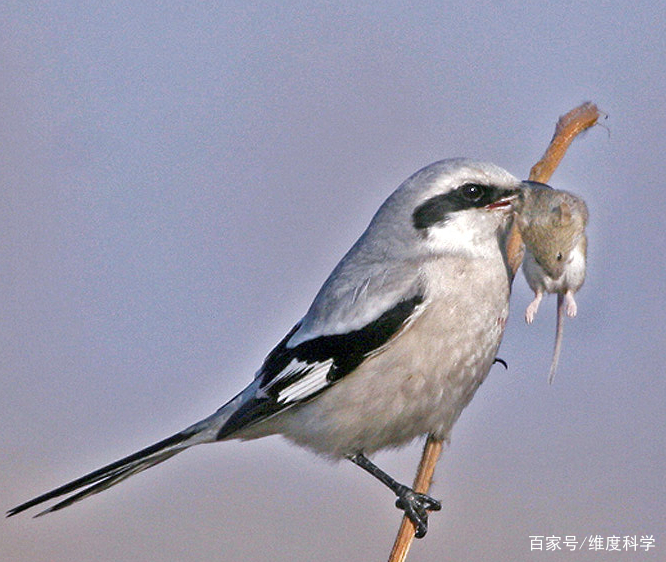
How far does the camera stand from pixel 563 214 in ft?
5.03

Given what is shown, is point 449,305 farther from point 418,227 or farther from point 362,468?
point 362,468

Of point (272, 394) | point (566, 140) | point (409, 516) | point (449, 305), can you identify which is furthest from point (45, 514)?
point (566, 140)

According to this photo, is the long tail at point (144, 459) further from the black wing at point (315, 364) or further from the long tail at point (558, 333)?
the long tail at point (558, 333)

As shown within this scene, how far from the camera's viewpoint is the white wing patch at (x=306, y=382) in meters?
1.70

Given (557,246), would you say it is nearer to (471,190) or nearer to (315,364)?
(471,190)

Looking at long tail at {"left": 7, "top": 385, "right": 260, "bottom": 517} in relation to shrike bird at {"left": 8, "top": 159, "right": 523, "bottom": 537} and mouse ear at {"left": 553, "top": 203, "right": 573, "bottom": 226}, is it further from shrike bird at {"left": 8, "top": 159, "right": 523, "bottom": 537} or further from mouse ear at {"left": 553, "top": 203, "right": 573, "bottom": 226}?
mouse ear at {"left": 553, "top": 203, "right": 573, "bottom": 226}

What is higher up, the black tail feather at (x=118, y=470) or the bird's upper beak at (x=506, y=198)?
the bird's upper beak at (x=506, y=198)

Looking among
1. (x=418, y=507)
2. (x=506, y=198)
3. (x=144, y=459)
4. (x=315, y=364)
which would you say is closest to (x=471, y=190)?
(x=506, y=198)

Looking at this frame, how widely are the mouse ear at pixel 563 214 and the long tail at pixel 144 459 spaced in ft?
2.05

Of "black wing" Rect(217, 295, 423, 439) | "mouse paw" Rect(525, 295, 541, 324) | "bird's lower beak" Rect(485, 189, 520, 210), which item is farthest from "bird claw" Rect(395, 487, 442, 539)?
"bird's lower beak" Rect(485, 189, 520, 210)

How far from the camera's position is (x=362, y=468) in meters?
1.83

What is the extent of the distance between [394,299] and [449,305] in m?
0.09

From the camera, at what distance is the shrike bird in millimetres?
1647

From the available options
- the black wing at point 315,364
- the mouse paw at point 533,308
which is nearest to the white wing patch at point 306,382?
the black wing at point 315,364
